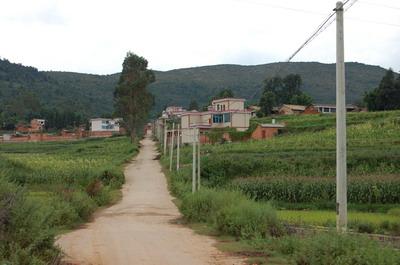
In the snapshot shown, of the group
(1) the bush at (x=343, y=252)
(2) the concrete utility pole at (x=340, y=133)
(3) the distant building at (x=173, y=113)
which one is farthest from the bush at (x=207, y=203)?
(3) the distant building at (x=173, y=113)

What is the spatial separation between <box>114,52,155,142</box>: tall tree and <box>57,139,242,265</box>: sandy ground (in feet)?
138

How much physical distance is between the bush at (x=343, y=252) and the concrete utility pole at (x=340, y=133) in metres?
A: 1.86

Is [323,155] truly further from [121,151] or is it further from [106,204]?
[121,151]

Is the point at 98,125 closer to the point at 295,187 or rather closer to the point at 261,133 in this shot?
the point at 261,133

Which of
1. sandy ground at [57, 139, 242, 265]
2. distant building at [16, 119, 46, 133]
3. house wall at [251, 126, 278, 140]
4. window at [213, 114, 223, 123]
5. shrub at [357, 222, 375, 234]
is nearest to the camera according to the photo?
sandy ground at [57, 139, 242, 265]

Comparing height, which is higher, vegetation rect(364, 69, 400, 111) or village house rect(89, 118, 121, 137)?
vegetation rect(364, 69, 400, 111)

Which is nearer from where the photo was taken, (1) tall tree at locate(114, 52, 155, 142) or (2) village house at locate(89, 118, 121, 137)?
(1) tall tree at locate(114, 52, 155, 142)

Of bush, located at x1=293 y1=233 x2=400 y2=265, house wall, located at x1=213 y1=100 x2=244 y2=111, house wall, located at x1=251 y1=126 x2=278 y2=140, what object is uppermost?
house wall, located at x1=213 y1=100 x2=244 y2=111

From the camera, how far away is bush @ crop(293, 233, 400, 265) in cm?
1044

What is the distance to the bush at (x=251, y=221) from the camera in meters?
17.2

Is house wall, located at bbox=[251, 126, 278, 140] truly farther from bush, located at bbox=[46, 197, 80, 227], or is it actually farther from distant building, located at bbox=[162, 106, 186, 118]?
bush, located at bbox=[46, 197, 80, 227]

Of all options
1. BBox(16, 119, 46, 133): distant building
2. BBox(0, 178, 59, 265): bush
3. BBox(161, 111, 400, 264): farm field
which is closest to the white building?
BBox(16, 119, 46, 133): distant building

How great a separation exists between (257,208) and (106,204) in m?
18.6

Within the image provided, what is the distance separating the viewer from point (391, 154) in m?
45.8
